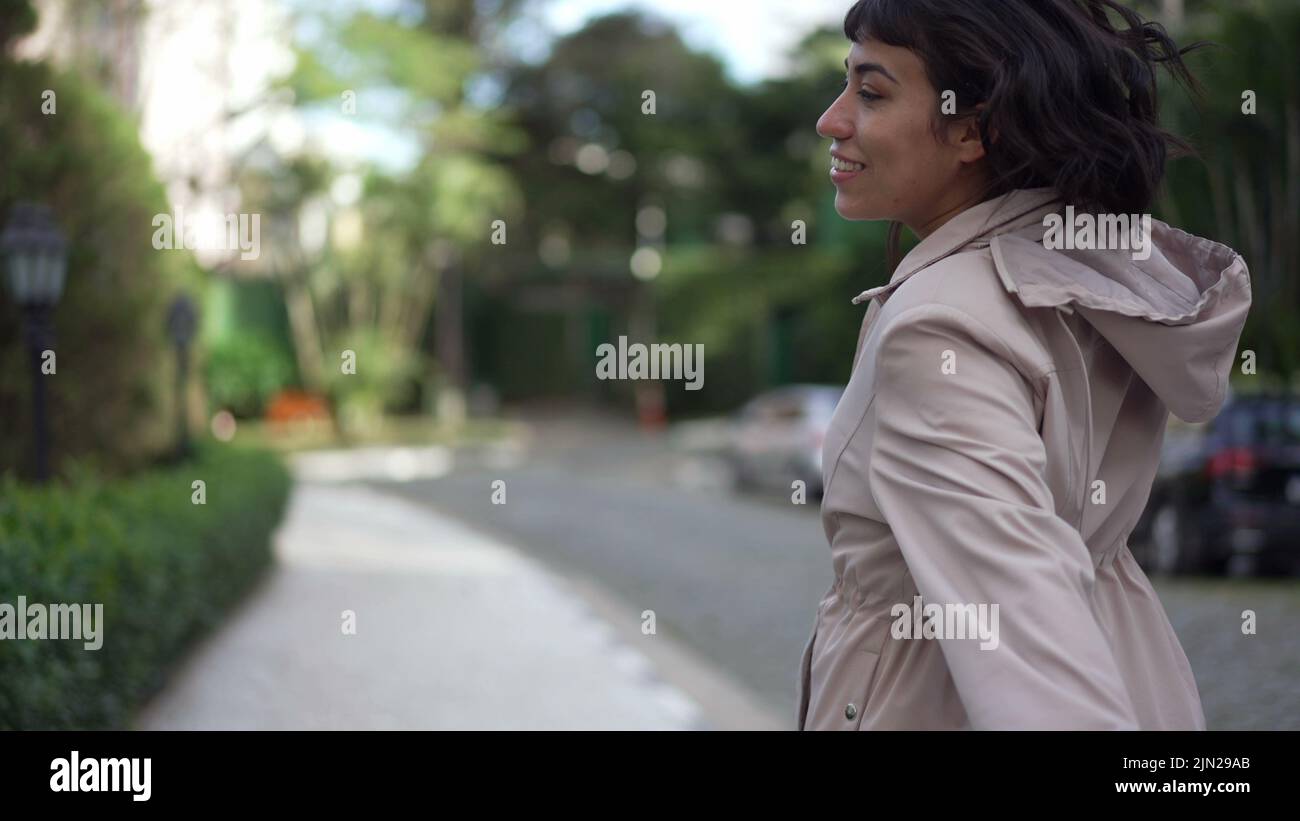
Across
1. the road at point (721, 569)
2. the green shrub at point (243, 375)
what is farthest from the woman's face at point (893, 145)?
the green shrub at point (243, 375)

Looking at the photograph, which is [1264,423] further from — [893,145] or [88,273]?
[893,145]

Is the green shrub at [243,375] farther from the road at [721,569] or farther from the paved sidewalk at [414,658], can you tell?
the paved sidewalk at [414,658]

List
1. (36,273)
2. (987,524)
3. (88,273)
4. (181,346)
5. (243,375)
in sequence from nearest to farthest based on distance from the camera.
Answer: (987,524)
(36,273)
(88,273)
(181,346)
(243,375)

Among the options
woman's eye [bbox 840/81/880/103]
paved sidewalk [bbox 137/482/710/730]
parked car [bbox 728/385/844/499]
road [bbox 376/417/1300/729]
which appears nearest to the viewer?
woman's eye [bbox 840/81/880/103]

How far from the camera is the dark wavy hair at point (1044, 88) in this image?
59.1 inches

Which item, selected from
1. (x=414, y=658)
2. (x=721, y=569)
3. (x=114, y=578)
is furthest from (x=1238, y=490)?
(x=114, y=578)

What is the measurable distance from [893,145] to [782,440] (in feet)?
52.0

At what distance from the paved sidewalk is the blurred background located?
40 millimetres

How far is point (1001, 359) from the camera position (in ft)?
4.58

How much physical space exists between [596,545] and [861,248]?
13.0 m

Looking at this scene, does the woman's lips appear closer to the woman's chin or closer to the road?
the woman's chin

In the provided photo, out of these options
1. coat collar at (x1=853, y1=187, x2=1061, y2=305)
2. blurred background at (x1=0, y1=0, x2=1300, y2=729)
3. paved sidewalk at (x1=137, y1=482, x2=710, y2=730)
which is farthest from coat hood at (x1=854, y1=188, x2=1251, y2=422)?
paved sidewalk at (x1=137, y1=482, x2=710, y2=730)

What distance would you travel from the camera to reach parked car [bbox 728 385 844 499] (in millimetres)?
16828
